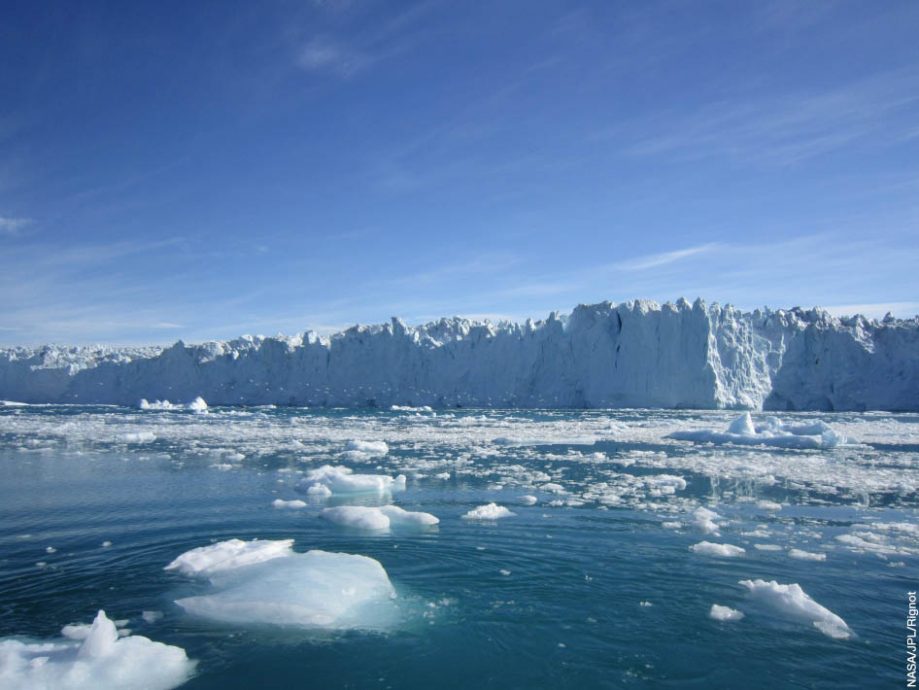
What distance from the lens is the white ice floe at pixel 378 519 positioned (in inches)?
284

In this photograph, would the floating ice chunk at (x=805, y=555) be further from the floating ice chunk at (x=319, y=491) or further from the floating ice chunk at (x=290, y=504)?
the floating ice chunk at (x=319, y=491)

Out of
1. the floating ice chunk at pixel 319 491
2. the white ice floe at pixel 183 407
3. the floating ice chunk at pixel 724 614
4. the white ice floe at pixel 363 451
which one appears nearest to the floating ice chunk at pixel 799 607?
the floating ice chunk at pixel 724 614

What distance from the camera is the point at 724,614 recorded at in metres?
4.60

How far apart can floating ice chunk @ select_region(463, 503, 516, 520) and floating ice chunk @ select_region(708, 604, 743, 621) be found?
3.19 meters

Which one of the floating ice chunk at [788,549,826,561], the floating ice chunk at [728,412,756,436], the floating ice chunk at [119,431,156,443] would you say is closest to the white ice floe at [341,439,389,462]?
the floating ice chunk at [119,431,156,443]

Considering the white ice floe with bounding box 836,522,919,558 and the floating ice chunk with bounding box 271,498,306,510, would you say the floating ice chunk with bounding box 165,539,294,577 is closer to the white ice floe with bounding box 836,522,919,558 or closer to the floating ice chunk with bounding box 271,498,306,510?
the floating ice chunk with bounding box 271,498,306,510

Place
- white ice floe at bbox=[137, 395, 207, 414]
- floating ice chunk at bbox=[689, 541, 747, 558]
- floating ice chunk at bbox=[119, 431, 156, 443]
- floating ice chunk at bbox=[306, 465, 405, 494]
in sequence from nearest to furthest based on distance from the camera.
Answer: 1. floating ice chunk at bbox=[689, 541, 747, 558]
2. floating ice chunk at bbox=[306, 465, 405, 494]
3. floating ice chunk at bbox=[119, 431, 156, 443]
4. white ice floe at bbox=[137, 395, 207, 414]

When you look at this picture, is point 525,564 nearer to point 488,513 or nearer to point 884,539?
point 488,513

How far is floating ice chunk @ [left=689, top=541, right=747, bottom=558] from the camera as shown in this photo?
6.03 meters

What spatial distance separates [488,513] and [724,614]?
3372 millimetres

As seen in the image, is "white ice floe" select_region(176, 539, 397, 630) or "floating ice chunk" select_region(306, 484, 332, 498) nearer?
"white ice floe" select_region(176, 539, 397, 630)

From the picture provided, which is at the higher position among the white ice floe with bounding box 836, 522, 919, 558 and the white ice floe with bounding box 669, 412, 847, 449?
the white ice floe with bounding box 669, 412, 847, 449

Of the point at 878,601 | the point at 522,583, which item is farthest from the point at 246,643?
the point at 878,601

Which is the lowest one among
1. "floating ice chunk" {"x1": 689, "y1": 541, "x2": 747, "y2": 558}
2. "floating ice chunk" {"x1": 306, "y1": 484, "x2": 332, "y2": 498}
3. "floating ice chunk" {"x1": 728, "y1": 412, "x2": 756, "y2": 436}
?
Result: "floating ice chunk" {"x1": 689, "y1": 541, "x2": 747, "y2": 558}
